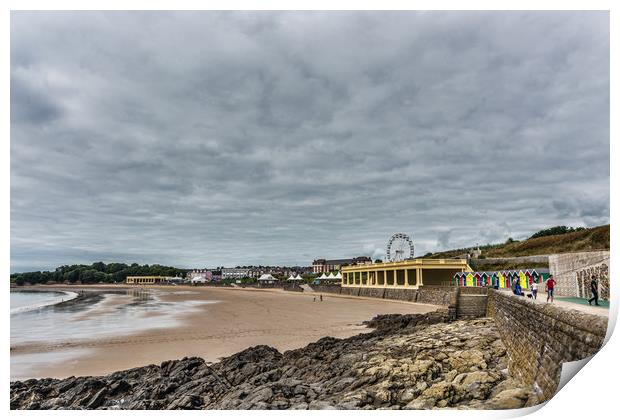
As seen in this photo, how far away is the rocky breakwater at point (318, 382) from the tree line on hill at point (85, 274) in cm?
14188

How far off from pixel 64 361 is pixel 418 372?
15.2 m

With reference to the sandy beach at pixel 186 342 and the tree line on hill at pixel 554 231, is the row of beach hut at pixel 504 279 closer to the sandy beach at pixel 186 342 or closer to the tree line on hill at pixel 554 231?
the sandy beach at pixel 186 342

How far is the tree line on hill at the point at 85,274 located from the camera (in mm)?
137500

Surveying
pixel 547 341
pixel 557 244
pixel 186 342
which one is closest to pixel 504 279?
pixel 186 342

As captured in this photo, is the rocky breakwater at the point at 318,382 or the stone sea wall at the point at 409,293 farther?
the stone sea wall at the point at 409,293

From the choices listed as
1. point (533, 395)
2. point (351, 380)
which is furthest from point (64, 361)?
point (533, 395)

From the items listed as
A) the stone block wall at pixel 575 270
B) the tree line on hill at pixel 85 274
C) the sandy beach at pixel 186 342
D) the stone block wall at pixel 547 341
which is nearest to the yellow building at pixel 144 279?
the tree line on hill at pixel 85 274

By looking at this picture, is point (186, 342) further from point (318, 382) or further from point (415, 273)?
point (415, 273)

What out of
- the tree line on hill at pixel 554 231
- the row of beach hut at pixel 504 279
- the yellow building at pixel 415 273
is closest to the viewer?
the row of beach hut at pixel 504 279

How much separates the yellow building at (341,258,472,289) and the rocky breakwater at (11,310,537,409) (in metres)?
29.5

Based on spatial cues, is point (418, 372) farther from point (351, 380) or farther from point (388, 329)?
point (388, 329)

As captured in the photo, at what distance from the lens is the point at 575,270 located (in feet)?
66.0

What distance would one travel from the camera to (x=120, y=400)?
13109 mm

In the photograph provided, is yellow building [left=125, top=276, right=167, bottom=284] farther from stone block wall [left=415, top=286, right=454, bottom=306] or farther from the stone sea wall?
stone block wall [left=415, top=286, right=454, bottom=306]
